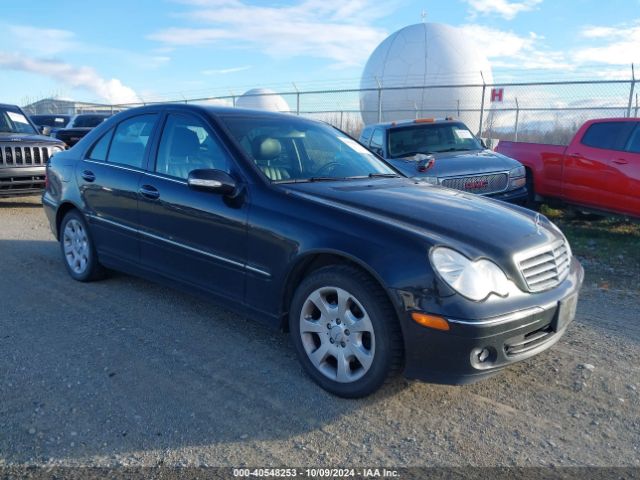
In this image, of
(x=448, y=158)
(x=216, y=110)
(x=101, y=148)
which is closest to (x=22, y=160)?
(x=101, y=148)

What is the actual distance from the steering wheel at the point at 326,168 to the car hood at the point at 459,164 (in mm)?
3202

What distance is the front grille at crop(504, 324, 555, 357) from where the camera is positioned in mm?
2941

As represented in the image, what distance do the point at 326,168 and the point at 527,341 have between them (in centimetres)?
192

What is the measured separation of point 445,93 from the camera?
26297mm

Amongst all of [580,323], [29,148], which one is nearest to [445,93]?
[29,148]

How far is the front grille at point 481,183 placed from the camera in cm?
753

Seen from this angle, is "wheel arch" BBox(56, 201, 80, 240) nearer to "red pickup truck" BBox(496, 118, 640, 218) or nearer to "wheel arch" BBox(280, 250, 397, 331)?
"wheel arch" BBox(280, 250, 397, 331)

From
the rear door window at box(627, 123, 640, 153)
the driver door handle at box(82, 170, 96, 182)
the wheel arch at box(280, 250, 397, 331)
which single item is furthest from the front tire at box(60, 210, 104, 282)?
the rear door window at box(627, 123, 640, 153)

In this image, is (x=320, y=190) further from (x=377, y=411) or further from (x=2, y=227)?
(x=2, y=227)

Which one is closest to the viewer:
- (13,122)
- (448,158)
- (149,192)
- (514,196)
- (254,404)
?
(254,404)

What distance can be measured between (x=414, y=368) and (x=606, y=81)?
12.3m

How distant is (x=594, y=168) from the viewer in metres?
8.04

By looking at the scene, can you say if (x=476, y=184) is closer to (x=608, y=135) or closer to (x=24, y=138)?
(x=608, y=135)

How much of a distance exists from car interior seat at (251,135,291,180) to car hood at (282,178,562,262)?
194 mm
